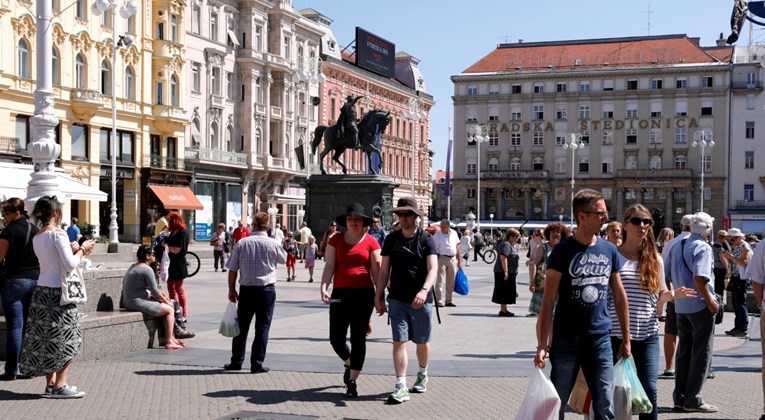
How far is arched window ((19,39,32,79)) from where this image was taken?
44500 millimetres

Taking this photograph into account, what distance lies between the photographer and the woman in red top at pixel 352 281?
961cm

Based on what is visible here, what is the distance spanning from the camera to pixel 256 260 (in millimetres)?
10656

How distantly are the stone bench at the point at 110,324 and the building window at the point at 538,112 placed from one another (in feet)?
320

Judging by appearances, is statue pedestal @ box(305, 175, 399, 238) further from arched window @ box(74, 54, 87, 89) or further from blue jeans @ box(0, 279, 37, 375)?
blue jeans @ box(0, 279, 37, 375)

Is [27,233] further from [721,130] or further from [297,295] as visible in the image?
[721,130]

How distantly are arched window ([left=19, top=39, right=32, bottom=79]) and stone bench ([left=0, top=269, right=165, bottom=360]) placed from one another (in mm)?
35048

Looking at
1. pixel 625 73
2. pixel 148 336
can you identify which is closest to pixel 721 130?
pixel 625 73

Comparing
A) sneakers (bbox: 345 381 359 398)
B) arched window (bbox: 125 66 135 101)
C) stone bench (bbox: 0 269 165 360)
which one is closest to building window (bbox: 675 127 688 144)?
arched window (bbox: 125 66 135 101)

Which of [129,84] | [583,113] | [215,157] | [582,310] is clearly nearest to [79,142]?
[129,84]

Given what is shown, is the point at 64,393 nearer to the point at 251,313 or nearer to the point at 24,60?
the point at 251,313

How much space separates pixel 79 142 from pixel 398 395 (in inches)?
1677

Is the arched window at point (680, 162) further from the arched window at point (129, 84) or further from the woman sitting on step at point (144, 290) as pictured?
the woman sitting on step at point (144, 290)

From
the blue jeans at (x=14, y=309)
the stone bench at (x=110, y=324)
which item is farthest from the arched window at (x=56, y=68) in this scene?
the blue jeans at (x=14, y=309)

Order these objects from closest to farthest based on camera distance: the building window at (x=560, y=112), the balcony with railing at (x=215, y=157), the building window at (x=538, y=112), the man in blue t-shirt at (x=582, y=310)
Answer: the man in blue t-shirt at (x=582, y=310)
the balcony with railing at (x=215, y=157)
the building window at (x=560, y=112)
the building window at (x=538, y=112)
